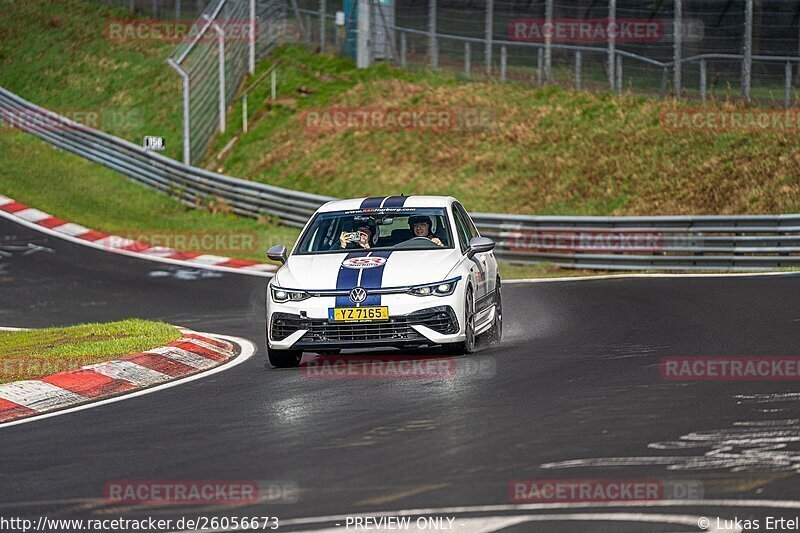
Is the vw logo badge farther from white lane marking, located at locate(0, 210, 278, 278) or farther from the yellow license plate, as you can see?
white lane marking, located at locate(0, 210, 278, 278)

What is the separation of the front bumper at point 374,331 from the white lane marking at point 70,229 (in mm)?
17707

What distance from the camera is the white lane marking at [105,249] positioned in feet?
80.2

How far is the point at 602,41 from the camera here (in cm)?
3172

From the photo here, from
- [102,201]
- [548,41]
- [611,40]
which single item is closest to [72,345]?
[611,40]

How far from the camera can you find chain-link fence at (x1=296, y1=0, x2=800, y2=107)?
2752cm

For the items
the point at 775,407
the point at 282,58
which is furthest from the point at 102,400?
the point at 282,58

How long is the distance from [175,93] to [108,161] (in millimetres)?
5366

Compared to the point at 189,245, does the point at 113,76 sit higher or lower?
higher

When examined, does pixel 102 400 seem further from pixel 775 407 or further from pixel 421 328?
pixel 775 407

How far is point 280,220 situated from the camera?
30484 mm

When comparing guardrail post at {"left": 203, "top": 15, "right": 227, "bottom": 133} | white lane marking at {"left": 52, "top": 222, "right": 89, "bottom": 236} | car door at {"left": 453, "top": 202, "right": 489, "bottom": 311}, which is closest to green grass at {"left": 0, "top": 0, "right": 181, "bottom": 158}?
guardrail post at {"left": 203, "top": 15, "right": 227, "bottom": 133}

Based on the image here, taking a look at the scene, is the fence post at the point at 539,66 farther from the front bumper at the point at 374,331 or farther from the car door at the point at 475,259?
the front bumper at the point at 374,331

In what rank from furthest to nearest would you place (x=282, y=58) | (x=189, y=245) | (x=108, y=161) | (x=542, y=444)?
A: (x=282, y=58), (x=108, y=161), (x=189, y=245), (x=542, y=444)

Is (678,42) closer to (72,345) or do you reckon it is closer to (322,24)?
(322,24)
